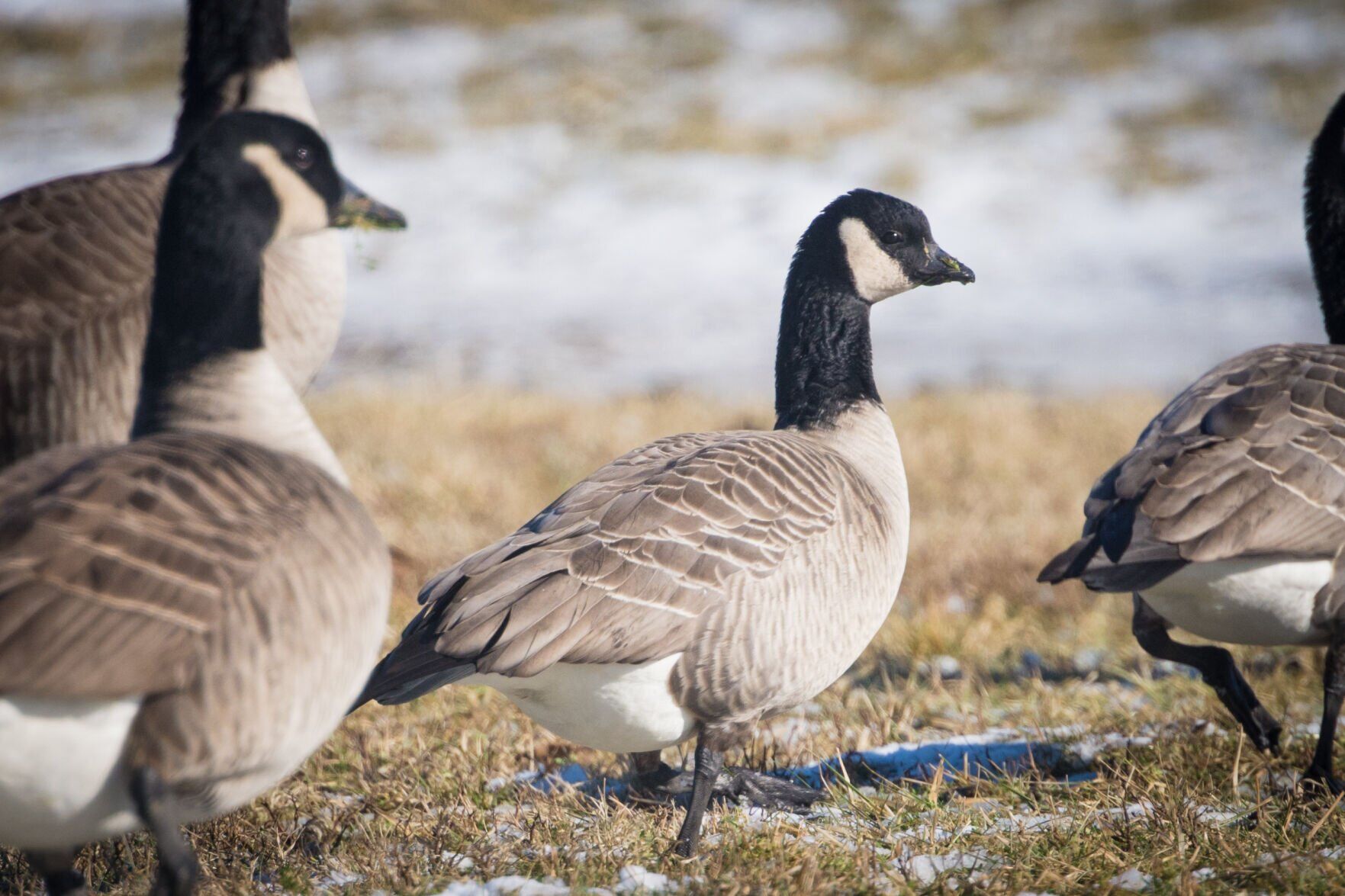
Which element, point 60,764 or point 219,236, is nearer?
point 60,764

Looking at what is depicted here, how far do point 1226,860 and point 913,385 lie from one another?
376 inches

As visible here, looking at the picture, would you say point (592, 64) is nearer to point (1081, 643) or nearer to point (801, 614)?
point (1081, 643)

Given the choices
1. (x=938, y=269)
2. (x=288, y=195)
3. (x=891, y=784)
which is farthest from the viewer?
(x=938, y=269)

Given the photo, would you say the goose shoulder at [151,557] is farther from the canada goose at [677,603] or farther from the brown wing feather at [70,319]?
the brown wing feather at [70,319]

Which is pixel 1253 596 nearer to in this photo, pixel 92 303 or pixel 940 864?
pixel 940 864

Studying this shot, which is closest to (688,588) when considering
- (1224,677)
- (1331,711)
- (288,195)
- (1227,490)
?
(288,195)

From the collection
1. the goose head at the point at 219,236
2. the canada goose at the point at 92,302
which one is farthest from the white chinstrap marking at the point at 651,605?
the canada goose at the point at 92,302

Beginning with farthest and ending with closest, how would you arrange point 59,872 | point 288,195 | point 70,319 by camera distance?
point 70,319, point 288,195, point 59,872

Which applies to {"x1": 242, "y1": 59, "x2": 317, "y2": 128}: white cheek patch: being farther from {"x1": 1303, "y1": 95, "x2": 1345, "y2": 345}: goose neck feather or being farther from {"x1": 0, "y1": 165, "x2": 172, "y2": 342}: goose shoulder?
{"x1": 1303, "y1": 95, "x2": 1345, "y2": 345}: goose neck feather

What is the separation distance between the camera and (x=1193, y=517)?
13.3 ft

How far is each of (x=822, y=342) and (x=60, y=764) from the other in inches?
117

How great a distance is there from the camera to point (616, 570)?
Result: 3652mm

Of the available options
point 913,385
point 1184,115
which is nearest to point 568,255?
point 913,385

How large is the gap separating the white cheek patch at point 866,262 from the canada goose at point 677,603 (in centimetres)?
80
